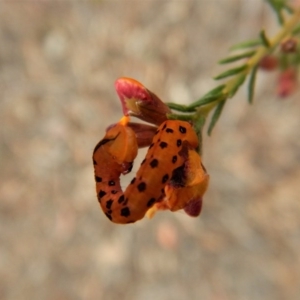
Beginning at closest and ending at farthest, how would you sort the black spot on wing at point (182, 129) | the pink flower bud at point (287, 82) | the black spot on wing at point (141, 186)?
the black spot on wing at point (141, 186), the black spot on wing at point (182, 129), the pink flower bud at point (287, 82)

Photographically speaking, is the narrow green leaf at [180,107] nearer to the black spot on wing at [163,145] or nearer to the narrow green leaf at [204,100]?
the narrow green leaf at [204,100]

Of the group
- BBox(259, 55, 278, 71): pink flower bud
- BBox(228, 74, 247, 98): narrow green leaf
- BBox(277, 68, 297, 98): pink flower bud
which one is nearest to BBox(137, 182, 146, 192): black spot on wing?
BBox(228, 74, 247, 98): narrow green leaf

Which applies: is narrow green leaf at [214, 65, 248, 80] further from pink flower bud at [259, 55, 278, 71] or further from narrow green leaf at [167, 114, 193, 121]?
pink flower bud at [259, 55, 278, 71]

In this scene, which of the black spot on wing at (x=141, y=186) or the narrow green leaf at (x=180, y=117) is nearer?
the black spot on wing at (x=141, y=186)

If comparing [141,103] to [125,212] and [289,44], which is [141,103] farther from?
[289,44]

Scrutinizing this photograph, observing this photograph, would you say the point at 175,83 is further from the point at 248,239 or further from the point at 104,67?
the point at 248,239

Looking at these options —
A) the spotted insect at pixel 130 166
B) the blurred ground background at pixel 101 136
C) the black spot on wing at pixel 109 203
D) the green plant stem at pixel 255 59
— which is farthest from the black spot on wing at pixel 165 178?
the blurred ground background at pixel 101 136

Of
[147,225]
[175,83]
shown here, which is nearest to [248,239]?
[147,225]
